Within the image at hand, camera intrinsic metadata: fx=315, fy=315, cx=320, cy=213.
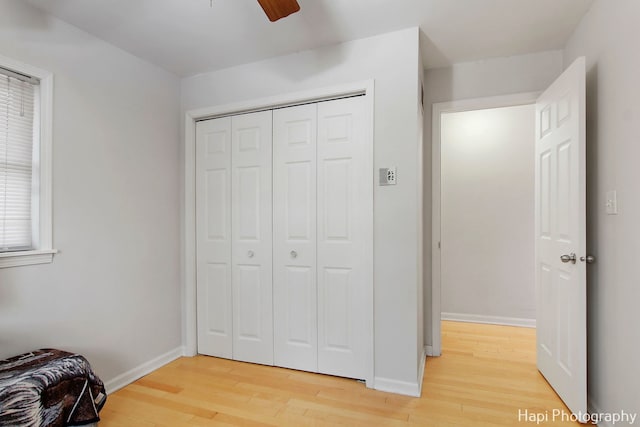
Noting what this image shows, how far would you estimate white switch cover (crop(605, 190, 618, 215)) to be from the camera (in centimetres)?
171

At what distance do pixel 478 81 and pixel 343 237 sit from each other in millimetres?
1800

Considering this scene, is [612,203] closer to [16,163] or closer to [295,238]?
[295,238]

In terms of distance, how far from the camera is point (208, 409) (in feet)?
6.67

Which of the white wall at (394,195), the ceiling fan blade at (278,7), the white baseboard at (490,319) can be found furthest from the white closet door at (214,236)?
the white baseboard at (490,319)

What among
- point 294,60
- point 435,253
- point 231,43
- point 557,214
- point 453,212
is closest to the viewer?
point 557,214

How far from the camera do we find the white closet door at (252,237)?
263cm

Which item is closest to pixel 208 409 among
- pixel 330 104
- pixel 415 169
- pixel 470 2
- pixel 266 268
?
pixel 266 268

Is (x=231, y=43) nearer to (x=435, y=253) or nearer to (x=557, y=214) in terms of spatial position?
(x=435, y=253)

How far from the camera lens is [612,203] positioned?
1.74 m

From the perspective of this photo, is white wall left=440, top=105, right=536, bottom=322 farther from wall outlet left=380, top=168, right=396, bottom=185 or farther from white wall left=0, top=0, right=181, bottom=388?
white wall left=0, top=0, right=181, bottom=388

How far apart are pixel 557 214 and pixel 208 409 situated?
264cm

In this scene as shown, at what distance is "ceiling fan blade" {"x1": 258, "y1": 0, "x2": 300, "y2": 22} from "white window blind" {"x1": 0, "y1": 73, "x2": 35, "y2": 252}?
1.62m

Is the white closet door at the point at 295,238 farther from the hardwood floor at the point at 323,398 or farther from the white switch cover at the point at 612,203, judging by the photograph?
the white switch cover at the point at 612,203

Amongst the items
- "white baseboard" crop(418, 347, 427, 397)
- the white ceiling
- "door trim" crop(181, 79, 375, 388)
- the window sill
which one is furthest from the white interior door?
the window sill
